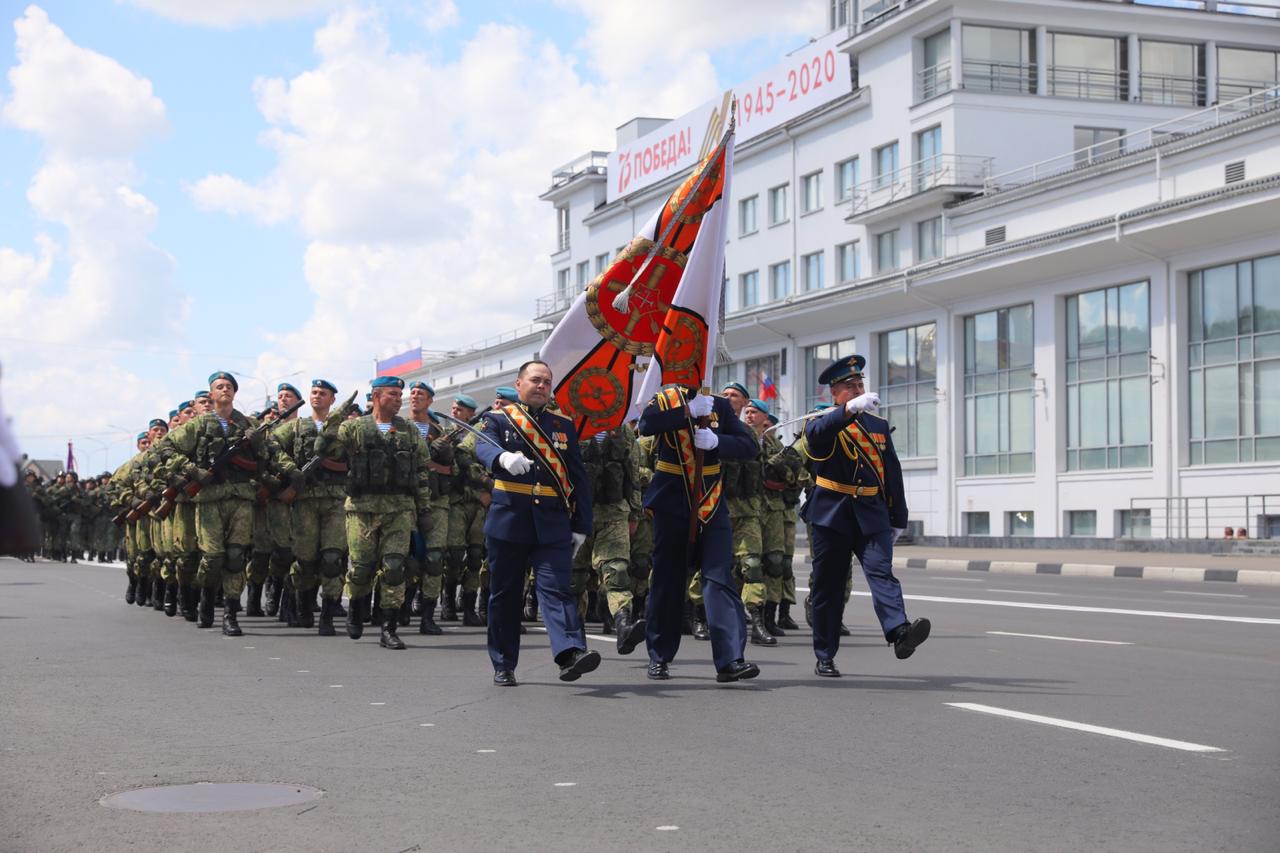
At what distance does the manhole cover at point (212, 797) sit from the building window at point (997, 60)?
41.3 m

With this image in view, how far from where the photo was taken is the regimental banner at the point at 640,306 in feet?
34.3

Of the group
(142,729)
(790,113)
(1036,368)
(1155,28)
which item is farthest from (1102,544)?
(142,729)

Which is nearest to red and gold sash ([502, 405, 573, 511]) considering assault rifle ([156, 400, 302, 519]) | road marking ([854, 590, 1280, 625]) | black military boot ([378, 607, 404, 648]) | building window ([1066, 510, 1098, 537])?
black military boot ([378, 607, 404, 648])

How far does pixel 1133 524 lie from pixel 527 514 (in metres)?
30.7

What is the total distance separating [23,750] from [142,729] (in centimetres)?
73

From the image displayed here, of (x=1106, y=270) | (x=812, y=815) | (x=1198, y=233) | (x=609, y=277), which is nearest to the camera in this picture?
(x=812, y=815)

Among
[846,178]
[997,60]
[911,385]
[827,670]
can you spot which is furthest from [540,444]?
[846,178]

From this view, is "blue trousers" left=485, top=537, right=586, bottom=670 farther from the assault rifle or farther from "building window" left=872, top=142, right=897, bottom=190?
"building window" left=872, top=142, right=897, bottom=190

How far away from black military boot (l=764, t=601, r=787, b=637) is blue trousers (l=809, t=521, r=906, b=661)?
332 cm

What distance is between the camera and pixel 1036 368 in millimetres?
41000

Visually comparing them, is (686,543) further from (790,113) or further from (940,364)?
(790,113)

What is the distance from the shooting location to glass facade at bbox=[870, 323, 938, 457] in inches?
1802

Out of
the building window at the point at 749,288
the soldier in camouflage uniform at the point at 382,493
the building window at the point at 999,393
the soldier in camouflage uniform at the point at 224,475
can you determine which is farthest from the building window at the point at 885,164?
the soldier in camouflage uniform at the point at 382,493

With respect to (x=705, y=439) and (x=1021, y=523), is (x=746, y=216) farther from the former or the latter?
(x=705, y=439)
